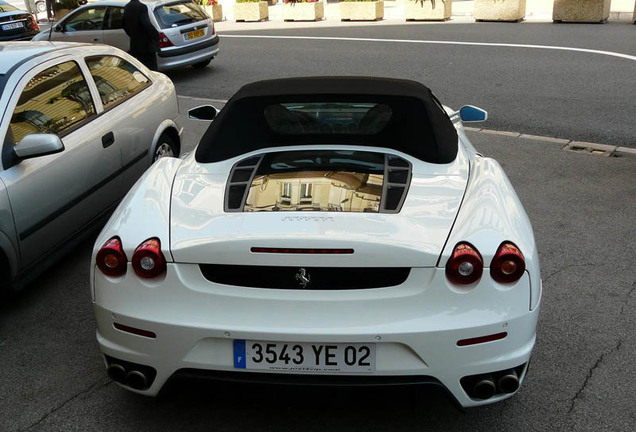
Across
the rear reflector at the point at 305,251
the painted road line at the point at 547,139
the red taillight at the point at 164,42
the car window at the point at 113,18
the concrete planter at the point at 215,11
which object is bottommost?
the concrete planter at the point at 215,11

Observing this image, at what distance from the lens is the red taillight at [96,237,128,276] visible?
10.2ft

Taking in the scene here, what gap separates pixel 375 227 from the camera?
3.00 meters

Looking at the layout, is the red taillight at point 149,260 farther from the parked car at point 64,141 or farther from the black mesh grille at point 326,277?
the parked car at point 64,141

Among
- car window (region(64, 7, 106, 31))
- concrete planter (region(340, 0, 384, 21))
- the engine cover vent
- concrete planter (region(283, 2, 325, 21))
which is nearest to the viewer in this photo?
the engine cover vent

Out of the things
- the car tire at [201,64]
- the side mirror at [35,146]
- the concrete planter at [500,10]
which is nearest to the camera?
the side mirror at [35,146]

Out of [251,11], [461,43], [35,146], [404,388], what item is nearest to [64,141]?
[35,146]

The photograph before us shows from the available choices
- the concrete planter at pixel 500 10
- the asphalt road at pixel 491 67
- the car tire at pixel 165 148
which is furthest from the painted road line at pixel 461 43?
the car tire at pixel 165 148

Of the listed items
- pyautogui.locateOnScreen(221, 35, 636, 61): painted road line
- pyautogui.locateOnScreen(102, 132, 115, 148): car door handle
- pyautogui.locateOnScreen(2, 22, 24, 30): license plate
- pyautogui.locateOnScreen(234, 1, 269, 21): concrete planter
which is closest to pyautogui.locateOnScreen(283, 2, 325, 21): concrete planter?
pyautogui.locateOnScreen(234, 1, 269, 21): concrete planter

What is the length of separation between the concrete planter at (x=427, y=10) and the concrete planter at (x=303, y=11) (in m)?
3.15

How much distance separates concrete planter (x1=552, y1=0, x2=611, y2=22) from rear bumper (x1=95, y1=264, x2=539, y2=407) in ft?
56.1

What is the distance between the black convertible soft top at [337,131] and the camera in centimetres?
388

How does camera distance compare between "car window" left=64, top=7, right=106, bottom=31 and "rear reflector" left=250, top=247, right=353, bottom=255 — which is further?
"car window" left=64, top=7, right=106, bottom=31

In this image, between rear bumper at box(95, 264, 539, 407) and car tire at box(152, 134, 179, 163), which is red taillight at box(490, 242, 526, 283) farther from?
car tire at box(152, 134, 179, 163)

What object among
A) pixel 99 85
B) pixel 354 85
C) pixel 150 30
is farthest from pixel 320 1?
pixel 354 85
